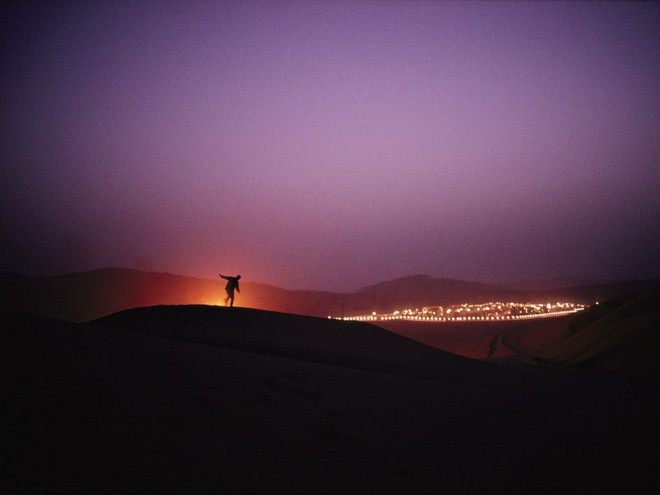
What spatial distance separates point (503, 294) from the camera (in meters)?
85.8

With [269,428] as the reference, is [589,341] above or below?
above

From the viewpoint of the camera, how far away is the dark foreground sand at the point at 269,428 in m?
3.06

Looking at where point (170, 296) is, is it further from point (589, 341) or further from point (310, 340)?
point (589, 341)

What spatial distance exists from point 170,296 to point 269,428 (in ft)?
220

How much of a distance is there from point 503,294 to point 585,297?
15.4 meters

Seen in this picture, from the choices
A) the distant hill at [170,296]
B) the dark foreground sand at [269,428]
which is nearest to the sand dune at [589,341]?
the dark foreground sand at [269,428]

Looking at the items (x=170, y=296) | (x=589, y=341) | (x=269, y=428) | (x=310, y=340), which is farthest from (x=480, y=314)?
(x=170, y=296)

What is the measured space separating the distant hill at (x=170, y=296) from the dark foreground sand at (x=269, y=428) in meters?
52.1

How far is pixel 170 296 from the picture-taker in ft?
215

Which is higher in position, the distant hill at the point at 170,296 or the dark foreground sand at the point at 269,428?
the distant hill at the point at 170,296

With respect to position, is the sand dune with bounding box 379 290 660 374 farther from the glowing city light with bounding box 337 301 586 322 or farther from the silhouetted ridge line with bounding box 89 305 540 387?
the glowing city light with bounding box 337 301 586 322

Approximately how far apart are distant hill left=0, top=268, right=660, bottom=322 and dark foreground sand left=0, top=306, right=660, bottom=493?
52075 millimetres

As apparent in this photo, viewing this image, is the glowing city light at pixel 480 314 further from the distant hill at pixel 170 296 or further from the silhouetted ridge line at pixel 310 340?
the silhouetted ridge line at pixel 310 340

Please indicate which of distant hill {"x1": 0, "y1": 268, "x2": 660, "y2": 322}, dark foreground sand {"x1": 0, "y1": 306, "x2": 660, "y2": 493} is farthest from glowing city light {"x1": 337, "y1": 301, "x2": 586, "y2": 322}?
dark foreground sand {"x1": 0, "y1": 306, "x2": 660, "y2": 493}
